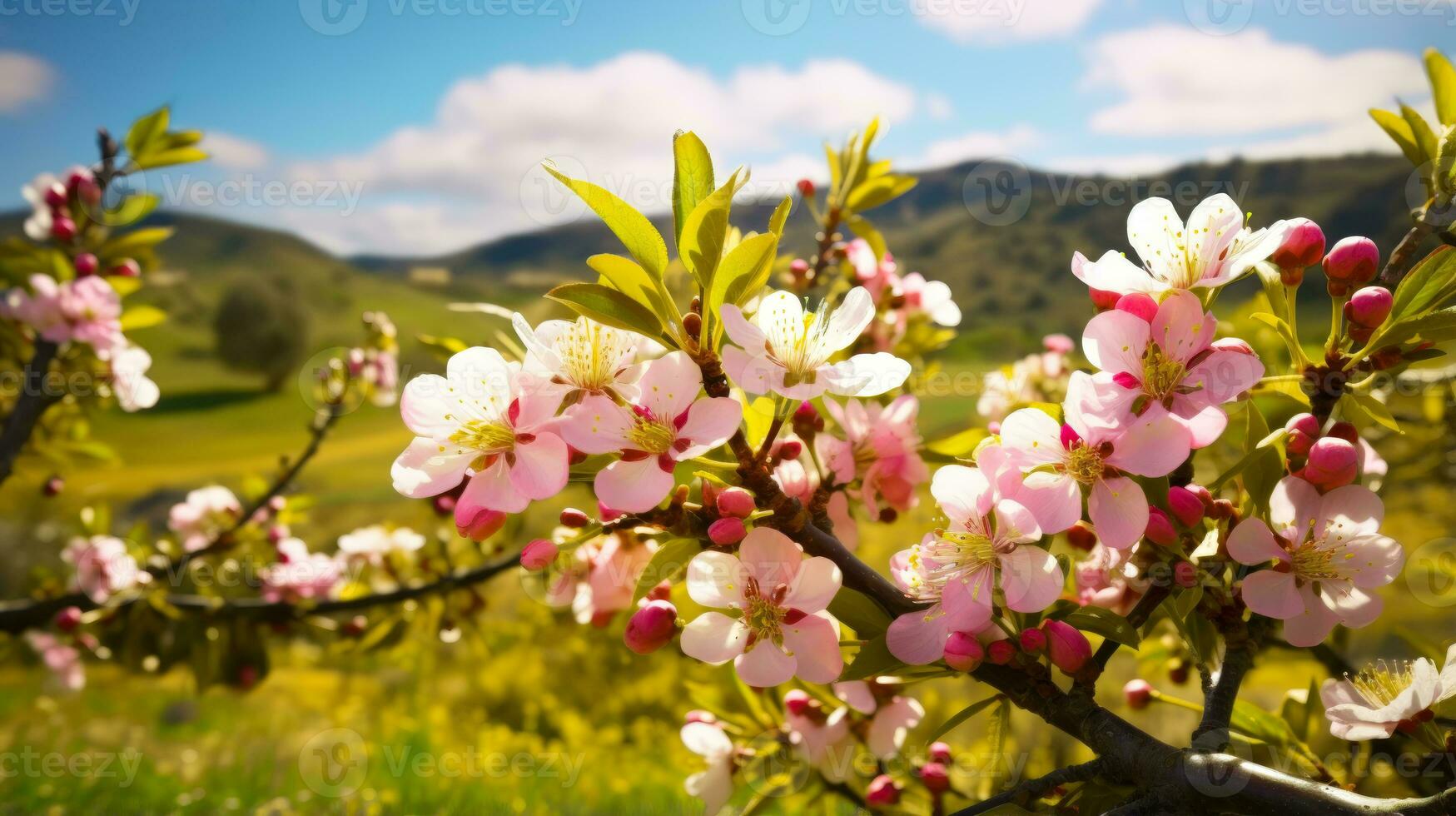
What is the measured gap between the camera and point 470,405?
47cm

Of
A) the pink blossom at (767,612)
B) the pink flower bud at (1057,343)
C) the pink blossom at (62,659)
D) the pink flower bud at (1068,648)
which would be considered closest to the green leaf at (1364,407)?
the pink flower bud at (1068,648)

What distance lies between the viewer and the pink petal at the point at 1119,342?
45cm

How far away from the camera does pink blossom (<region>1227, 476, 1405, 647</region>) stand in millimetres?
492

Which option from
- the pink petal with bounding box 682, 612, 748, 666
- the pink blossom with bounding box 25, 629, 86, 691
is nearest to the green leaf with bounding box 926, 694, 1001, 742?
the pink petal with bounding box 682, 612, 748, 666

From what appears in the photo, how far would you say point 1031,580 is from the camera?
452mm

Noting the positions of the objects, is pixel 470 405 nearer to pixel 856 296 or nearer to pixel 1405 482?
pixel 856 296

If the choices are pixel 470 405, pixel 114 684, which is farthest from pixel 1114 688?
pixel 114 684

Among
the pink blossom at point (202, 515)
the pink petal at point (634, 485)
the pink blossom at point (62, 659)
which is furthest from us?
the pink blossom at point (62, 659)

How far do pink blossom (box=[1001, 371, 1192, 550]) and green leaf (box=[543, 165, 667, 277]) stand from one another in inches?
8.6

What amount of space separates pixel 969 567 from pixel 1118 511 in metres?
0.09

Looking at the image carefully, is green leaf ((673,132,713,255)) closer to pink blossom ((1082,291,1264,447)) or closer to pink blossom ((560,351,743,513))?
pink blossom ((560,351,743,513))

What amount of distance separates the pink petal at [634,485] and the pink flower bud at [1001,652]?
21 centimetres

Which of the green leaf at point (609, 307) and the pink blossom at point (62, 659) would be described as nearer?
the green leaf at point (609, 307)

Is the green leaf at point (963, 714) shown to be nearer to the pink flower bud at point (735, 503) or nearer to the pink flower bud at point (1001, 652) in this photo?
the pink flower bud at point (1001, 652)
